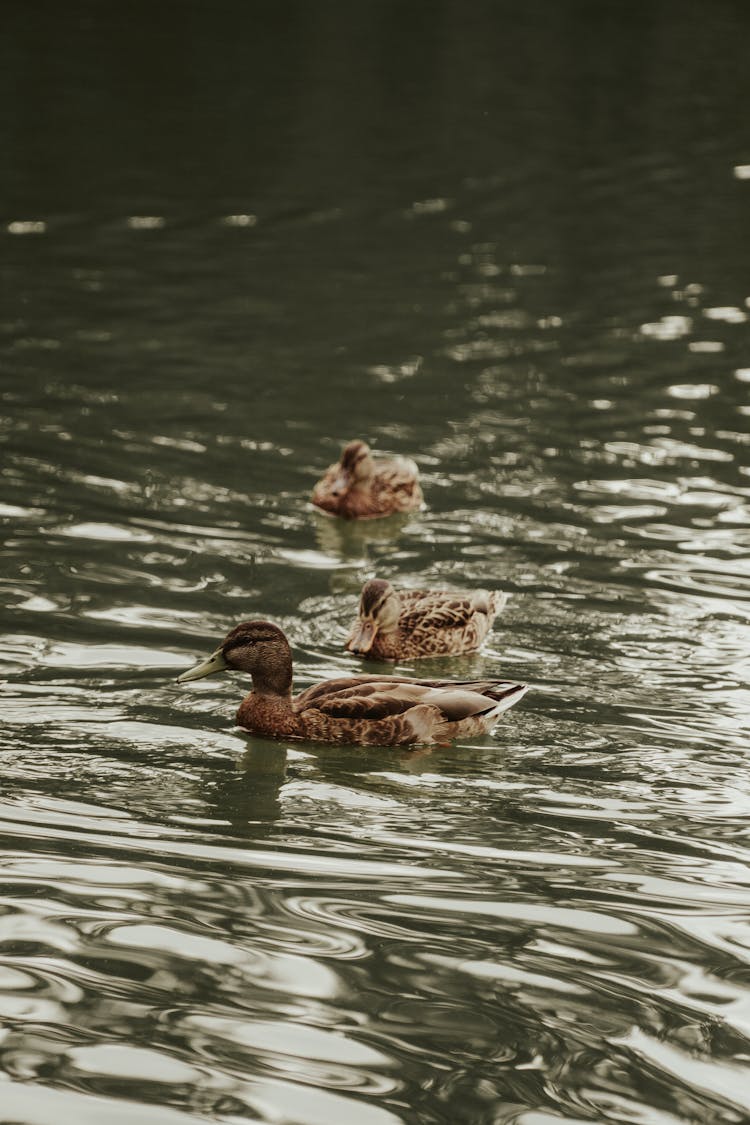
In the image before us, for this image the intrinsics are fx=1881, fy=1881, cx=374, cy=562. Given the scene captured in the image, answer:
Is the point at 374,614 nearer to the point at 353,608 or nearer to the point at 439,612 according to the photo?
the point at 439,612

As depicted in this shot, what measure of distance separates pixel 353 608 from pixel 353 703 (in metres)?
2.02

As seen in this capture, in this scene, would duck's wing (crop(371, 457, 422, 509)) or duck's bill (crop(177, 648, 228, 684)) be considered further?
duck's wing (crop(371, 457, 422, 509))

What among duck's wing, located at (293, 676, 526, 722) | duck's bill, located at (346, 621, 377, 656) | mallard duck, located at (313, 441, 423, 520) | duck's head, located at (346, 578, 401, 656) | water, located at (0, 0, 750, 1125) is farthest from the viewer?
mallard duck, located at (313, 441, 423, 520)

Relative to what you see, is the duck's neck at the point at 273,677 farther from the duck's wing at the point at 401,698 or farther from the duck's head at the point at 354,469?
the duck's head at the point at 354,469

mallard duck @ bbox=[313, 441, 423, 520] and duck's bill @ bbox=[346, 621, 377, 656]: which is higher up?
mallard duck @ bbox=[313, 441, 423, 520]

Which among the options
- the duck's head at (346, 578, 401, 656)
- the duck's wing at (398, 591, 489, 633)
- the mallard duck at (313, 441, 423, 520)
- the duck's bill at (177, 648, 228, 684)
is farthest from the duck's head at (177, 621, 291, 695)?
the mallard duck at (313, 441, 423, 520)

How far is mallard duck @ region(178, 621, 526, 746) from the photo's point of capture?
8133 mm

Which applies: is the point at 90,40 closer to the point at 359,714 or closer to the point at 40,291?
the point at 40,291

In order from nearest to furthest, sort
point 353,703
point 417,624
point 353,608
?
point 353,703
point 417,624
point 353,608

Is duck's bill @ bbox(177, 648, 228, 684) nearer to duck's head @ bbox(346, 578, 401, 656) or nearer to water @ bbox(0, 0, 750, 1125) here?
water @ bbox(0, 0, 750, 1125)

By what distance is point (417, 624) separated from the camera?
9422 millimetres

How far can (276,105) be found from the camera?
26703 mm

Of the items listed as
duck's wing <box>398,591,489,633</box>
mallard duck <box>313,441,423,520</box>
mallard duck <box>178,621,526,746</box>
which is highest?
mallard duck <box>313,441,423,520</box>

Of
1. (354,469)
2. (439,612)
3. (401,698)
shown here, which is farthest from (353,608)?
(401,698)
